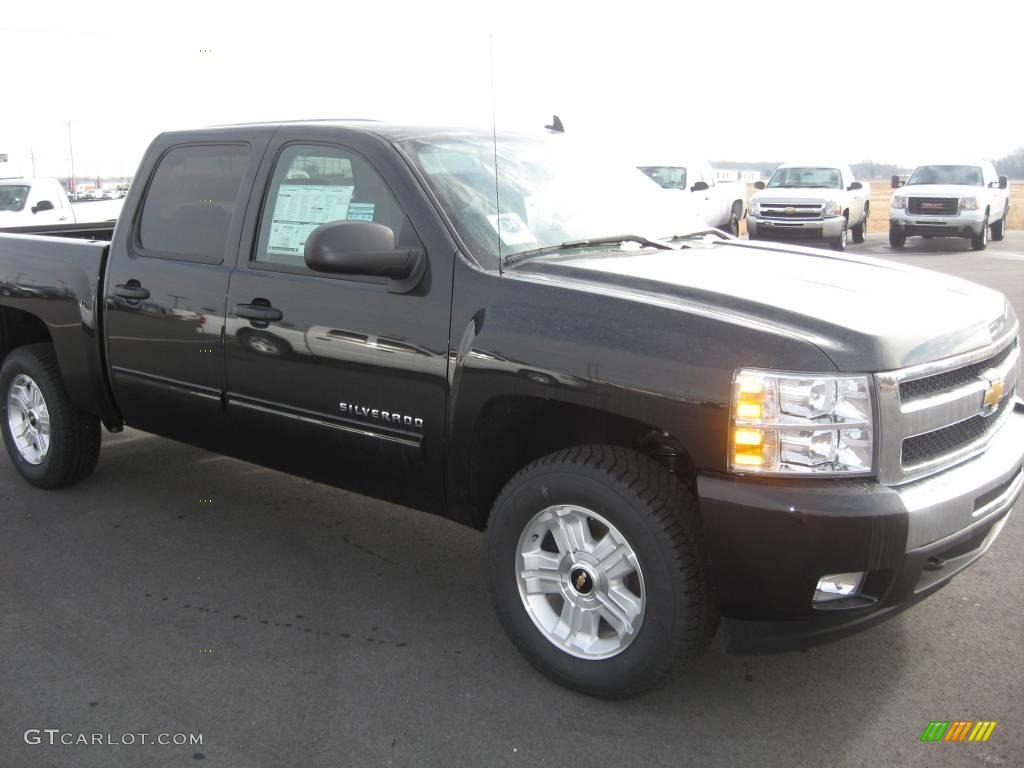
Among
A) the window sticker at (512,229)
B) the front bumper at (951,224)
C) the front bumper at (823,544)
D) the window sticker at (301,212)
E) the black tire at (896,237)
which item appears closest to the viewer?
the front bumper at (823,544)

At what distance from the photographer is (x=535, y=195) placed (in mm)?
4039

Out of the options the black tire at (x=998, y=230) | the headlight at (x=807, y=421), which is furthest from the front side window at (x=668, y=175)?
the headlight at (x=807, y=421)

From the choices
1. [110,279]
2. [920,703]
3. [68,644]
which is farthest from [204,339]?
[920,703]

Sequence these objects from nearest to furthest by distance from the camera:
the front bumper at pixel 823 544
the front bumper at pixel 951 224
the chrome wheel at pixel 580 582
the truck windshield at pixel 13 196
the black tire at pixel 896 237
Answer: the front bumper at pixel 823 544 → the chrome wheel at pixel 580 582 → the truck windshield at pixel 13 196 → the front bumper at pixel 951 224 → the black tire at pixel 896 237

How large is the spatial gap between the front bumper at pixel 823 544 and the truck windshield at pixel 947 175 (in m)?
20.3

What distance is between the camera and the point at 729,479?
2910mm

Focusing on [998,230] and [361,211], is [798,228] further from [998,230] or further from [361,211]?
[361,211]

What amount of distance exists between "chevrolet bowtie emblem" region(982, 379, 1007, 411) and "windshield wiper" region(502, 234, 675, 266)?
1288 millimetres

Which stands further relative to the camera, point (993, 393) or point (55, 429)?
point (55, 429)

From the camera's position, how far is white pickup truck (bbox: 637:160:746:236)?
19.4m

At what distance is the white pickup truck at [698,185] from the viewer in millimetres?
19427

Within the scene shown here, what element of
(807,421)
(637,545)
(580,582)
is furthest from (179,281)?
(807,421)

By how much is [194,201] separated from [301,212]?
0.77 metres

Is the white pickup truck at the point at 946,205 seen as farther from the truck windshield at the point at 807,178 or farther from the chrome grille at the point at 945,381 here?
the chrome grille at the point at 945,381
